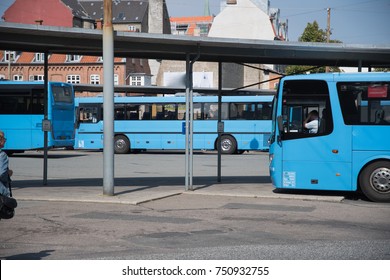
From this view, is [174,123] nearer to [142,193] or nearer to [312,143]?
[142,193]

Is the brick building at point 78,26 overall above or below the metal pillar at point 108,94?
above

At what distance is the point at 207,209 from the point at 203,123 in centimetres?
2698

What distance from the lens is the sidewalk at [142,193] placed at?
15.9 meters

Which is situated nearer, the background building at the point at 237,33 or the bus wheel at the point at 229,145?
the bus wheel at the point at 229,145

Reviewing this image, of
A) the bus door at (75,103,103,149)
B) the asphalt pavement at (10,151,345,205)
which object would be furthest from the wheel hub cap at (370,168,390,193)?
the bus door at (75,103,103,149)

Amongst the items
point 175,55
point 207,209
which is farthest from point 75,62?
point 207,209

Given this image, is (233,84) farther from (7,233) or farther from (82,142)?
(7,233)

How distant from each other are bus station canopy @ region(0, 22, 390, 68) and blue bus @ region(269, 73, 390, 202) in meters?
1.09

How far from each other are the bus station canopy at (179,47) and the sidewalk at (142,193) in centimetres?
342

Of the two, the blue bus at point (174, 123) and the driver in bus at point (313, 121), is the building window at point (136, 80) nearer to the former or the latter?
the blue bus at point (174, 123)

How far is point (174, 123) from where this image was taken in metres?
41.9

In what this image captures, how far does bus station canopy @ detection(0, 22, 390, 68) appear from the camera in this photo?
1627 cm

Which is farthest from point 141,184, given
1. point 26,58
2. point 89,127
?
point 26,58

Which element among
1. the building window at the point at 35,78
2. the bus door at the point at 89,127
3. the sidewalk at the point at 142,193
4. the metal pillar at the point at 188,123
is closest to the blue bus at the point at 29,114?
the bus door at the point at 89,127
